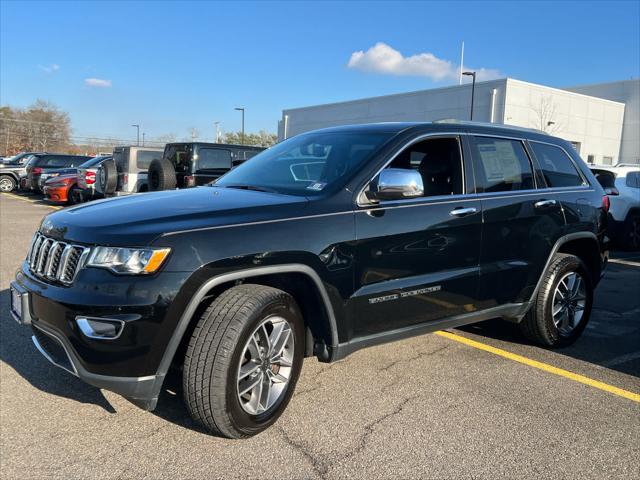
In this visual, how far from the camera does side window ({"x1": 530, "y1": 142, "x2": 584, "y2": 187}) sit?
15.2ft

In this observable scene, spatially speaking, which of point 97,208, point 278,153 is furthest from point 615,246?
point 97,208

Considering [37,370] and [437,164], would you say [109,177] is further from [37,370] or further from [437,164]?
[437,164]

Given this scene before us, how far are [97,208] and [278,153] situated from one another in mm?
1604

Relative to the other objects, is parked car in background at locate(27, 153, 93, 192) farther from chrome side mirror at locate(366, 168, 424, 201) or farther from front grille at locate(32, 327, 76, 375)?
chrome side mirror at locate(366, 168, 424, 201)

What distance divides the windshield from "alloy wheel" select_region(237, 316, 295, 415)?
2.89 feet

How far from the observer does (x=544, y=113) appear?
120ft

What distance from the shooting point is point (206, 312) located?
9.41 feet

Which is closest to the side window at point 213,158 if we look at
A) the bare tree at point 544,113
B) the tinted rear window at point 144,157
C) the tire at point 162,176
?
the tire at point 162,176

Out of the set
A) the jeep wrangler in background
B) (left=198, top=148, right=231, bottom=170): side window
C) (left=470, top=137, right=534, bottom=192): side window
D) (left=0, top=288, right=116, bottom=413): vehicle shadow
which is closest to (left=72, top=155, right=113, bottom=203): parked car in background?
the jeep wrangler in background

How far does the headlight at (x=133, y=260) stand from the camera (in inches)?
104

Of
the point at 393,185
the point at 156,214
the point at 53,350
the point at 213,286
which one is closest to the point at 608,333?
the point at 393,185

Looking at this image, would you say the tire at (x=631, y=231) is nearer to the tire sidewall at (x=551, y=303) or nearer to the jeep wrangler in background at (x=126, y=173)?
the tire sidewall at (x=551, y=303)

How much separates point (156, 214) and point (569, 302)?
363cm

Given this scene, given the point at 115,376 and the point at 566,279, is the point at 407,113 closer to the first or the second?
the point at 566,279
